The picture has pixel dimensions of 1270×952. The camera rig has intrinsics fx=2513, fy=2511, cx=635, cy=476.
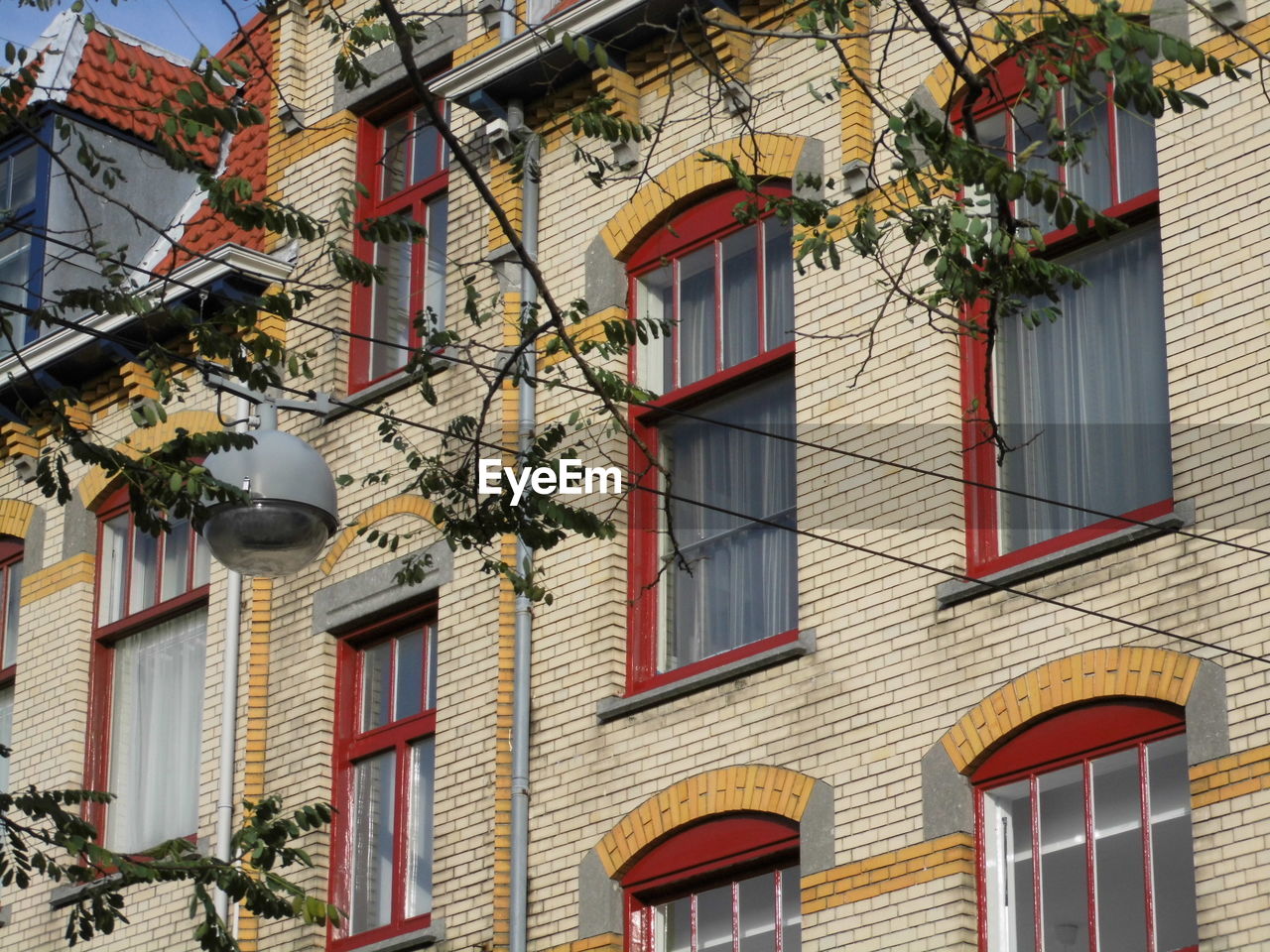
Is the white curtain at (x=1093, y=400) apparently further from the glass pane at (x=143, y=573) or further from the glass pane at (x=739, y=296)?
the glass pane at (x=143, y=573)

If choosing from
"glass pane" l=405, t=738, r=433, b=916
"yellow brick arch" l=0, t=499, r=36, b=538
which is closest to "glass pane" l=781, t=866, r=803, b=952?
A: "glass pane" l=405, t=738, r=433, b=916

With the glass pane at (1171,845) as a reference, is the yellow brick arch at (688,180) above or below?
above

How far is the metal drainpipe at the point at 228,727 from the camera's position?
17578 millimetres

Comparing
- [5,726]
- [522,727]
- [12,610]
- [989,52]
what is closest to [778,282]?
[989,52]

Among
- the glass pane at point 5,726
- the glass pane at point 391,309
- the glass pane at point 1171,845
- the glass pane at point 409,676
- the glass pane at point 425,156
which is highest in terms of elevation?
the glass pane at point 425,156

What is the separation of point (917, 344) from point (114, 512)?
26.4 ft

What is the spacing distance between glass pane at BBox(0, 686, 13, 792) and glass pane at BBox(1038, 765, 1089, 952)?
10018mm

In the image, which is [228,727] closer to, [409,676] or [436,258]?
[409,676]

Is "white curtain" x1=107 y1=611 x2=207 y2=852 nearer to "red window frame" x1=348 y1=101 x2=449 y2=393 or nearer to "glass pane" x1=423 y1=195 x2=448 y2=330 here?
"red window frame" x1=348 y1=101 x2=449 y2=393

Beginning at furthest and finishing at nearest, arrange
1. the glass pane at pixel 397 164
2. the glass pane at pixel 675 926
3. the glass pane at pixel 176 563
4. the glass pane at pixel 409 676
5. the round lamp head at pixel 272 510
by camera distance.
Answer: the glass pane at pixel 176 563 < the glass pane at pixel 397 164 < the glass pane at pixel 409 676 < the glass pane at pixel 675 926 < the round lamp head at pixel 272 510

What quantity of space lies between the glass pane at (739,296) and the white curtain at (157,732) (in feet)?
17.4

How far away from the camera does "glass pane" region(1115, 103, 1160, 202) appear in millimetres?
14086

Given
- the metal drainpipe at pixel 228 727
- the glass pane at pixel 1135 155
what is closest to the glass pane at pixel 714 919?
the metal drainpipe at pixel 228 727

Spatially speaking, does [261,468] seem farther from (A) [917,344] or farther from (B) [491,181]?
(B) [491,181]
